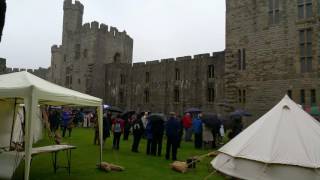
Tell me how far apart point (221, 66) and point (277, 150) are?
86.1 ft

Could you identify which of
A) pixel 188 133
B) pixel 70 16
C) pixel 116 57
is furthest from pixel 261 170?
pixel 70 16

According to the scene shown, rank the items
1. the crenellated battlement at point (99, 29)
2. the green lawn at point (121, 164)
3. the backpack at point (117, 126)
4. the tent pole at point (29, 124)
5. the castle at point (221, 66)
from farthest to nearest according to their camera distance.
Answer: the crenellated battlement at point (99, 29) → the castle at point (221, 66) → the backpack at point (117, 126) → the green lawn at point (121, 164) → the tent pole at point (29, 124)

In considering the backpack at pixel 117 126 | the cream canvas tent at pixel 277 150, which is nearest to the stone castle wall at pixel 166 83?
the backpack at pixel 117 126

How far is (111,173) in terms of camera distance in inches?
387

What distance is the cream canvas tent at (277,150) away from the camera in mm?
8547

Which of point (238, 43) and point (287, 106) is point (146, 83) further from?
point (287, 106)

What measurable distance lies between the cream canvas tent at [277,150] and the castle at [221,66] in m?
11.3

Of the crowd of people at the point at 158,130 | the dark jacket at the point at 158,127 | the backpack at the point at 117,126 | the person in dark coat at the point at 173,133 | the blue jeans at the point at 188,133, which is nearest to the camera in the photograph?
the person in dark coat at the point at 173,133

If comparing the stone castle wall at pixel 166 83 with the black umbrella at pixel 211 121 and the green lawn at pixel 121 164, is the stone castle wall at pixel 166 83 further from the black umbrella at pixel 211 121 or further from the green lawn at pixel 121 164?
the green lawn at pixel 121 164

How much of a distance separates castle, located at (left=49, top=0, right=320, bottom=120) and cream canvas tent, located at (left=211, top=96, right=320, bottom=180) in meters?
11.3

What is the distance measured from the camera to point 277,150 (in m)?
8.91

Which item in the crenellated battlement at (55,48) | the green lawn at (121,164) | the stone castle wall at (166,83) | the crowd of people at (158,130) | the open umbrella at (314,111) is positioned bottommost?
the green lawn at (121,164)

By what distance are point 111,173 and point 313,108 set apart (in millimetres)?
12872

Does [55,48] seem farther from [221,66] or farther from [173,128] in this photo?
[173,128]
